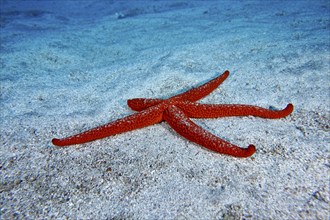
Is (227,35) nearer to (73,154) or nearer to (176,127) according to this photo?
(176,127)

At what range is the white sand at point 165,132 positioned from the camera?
206 cm

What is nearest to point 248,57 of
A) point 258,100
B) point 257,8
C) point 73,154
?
point 258,100

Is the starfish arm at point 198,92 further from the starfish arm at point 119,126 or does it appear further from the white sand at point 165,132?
the starfish arm at point 119,126

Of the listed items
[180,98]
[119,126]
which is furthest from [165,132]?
[119,126]

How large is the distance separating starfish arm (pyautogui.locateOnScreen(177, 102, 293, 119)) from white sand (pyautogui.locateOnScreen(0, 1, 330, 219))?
135mm

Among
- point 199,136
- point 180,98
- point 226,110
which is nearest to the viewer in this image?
point 199,136

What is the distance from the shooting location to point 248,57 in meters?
4.86

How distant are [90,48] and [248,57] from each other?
15.1 feet

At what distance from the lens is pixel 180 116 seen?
2746 millimetres

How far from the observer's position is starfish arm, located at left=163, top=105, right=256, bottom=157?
2320mm

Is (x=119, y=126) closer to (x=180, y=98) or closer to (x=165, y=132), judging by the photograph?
(x=165, y=132)

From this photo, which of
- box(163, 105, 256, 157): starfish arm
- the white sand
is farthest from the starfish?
the white sand

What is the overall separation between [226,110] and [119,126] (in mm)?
1435

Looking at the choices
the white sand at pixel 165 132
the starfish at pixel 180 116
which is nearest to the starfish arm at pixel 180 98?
the starfish at pixel 180 116
